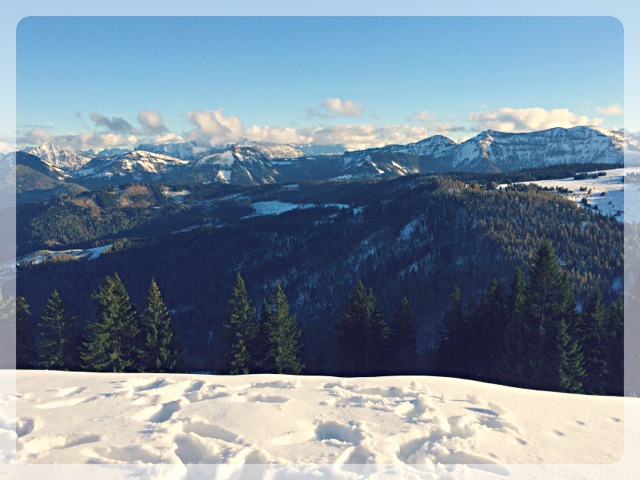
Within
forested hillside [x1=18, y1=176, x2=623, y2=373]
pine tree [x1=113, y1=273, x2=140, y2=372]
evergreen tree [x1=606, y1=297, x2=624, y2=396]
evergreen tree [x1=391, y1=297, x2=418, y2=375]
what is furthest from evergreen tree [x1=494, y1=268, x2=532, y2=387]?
forested hillside [x1=18, y1=176, x2=623, y2=373]

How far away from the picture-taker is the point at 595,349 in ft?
92.8

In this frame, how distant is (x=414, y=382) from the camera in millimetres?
13469

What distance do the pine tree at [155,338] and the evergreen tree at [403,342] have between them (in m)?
24.2

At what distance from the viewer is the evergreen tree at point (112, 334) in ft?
98.4

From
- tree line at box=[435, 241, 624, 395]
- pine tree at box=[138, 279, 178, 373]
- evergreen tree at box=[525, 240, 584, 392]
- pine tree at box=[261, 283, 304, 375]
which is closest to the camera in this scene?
evergreen tree at box=[525, 240, 584, 392]

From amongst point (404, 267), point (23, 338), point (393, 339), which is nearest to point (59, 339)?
point (23, 338)

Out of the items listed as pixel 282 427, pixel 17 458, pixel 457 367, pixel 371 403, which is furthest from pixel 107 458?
pixel 457 367

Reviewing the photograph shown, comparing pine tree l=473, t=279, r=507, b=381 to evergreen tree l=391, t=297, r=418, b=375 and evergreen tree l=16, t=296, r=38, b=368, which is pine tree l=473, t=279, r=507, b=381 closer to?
evergreen tree l=391, t=297, r=418, b=375

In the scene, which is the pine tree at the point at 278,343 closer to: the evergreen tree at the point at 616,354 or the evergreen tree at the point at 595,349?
the evergreen tree at the point at 595,349

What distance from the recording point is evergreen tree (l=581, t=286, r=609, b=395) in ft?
90.7

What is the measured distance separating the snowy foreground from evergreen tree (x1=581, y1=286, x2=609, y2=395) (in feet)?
67.5

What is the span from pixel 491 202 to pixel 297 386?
170m

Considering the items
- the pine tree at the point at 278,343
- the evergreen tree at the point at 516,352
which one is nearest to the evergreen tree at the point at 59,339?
the pine tree at the point at 278,343

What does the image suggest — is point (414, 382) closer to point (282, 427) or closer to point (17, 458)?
point (282, 427)
